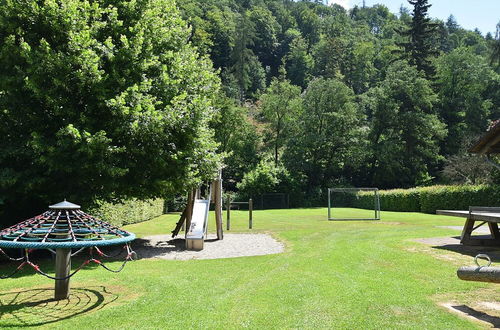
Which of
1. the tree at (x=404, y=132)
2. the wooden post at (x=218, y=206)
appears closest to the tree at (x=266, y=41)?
the tree at (x=404, y=132)

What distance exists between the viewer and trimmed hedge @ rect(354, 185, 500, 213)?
31.1 m

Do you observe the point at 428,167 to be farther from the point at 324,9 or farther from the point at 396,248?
the point at 324,9

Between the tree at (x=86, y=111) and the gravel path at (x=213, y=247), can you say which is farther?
the gravel path at (x=213, y=247)

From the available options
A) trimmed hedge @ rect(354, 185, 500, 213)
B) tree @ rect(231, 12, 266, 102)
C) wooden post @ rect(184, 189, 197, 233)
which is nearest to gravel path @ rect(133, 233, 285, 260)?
wooden post @ rect(184, 189, 197, 233)

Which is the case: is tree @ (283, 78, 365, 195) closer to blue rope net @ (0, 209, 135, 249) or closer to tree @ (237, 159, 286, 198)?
tree @ (237, 159, 286, 198)

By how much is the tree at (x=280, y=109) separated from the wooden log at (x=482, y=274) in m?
51.4

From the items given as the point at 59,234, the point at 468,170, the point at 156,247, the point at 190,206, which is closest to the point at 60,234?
the point at 59,234

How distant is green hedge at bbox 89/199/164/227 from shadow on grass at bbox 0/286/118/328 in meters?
8.76

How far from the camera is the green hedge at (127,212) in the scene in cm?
2014

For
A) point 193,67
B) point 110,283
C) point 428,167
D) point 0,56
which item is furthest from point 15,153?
point 428,167

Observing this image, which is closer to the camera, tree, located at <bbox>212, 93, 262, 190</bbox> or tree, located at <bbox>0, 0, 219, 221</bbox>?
tree, located at <bbox>0, 0, 219, 221</bbox>

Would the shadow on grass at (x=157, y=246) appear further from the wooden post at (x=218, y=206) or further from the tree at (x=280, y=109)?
the tree at (x=280, y=109)

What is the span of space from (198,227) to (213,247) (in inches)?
38.8

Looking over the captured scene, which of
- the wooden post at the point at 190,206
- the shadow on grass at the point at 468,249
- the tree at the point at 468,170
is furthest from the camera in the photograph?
the tree at the point at 468,170
